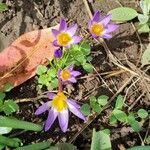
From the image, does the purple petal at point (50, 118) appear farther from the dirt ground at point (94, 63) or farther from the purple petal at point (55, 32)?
the purple petal at point (55, 32)

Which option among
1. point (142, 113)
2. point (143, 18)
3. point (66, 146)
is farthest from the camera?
point (143, 18)

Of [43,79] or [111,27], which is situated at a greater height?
[111,27]

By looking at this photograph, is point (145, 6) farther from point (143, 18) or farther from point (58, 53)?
point (58, 53)

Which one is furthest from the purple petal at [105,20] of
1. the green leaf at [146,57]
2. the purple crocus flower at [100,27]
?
the green leaf at [146,57]

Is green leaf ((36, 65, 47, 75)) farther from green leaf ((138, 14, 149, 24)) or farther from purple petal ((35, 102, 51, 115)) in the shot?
green leaf ((138, 14, 149, 24))

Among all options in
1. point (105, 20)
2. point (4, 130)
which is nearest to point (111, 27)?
point (105, 20)

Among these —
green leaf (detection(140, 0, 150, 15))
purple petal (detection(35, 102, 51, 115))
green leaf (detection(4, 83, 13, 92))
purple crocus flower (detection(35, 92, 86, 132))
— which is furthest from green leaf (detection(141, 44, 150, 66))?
green leaf (detection(4, 83, 13, 92))
